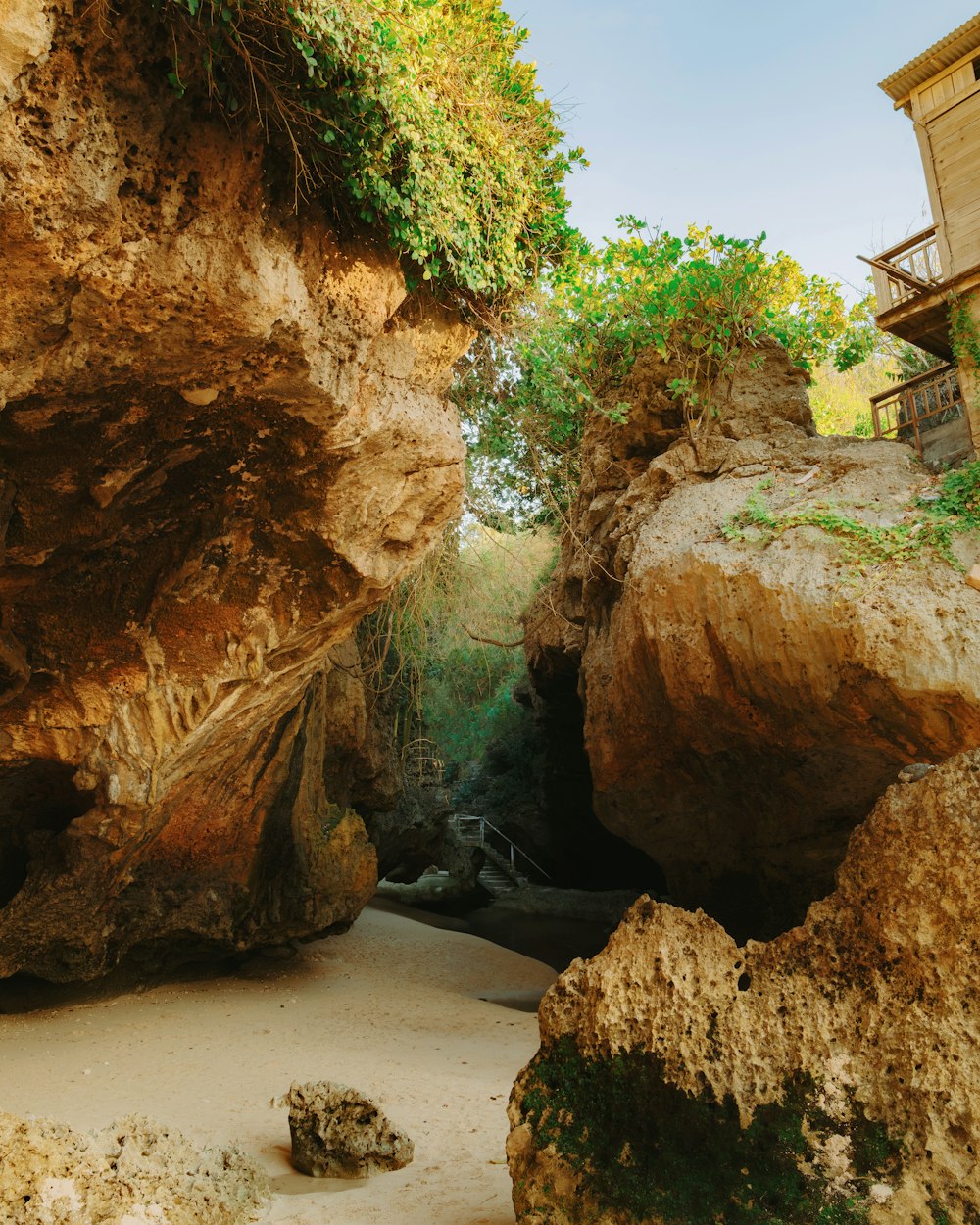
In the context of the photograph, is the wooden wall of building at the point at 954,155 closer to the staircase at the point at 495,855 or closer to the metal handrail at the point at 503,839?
the metal handrail at the point at 503,839

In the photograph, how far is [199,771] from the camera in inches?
315

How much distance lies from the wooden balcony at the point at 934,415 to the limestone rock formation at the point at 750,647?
139cm

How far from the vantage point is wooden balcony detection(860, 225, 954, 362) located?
10516 millimetres

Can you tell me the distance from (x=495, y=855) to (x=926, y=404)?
40.3 ft

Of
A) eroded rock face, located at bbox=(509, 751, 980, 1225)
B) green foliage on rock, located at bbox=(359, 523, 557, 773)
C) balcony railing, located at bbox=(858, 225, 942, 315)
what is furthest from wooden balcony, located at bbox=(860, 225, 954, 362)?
eroded rock face, located at bbox=(509, 751, 980, 1225)

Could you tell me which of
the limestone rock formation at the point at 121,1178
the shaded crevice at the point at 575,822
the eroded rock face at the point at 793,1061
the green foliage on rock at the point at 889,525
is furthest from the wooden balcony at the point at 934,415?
the limestone rock formation at the point at 121,1178

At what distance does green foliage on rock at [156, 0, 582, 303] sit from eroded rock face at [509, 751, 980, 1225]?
420cm

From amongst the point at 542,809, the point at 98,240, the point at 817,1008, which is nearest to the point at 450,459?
the point at 98,240

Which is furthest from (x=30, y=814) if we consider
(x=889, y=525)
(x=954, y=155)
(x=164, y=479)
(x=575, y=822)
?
(x=954, y=155)

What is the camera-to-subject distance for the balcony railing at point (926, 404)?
10570mm

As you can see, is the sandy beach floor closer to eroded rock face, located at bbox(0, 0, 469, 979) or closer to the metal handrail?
eroded rock face, located at bbox(0, 0, 469, 979)

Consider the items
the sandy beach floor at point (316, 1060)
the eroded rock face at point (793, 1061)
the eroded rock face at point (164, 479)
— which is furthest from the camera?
the sandy beach floor at point (316, 1060)

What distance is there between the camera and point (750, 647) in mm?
8195

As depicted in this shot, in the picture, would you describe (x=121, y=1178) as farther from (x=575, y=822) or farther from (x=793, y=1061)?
(x=575, y=822)
